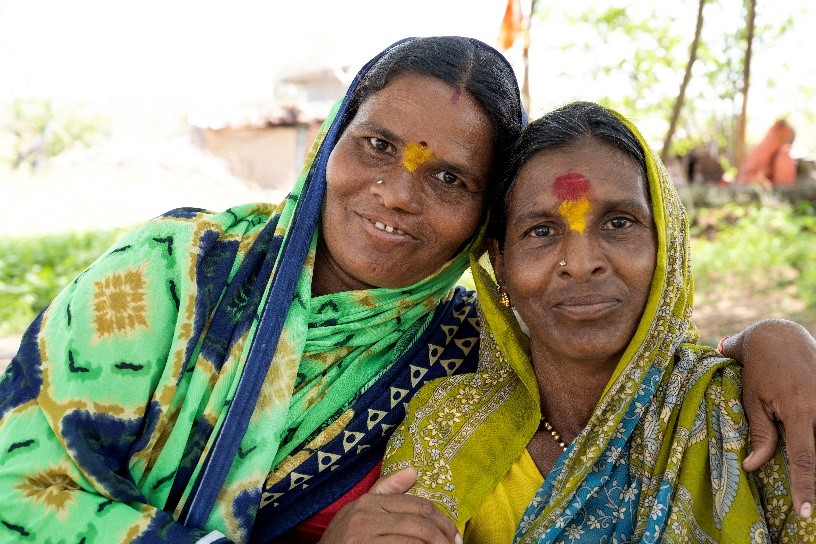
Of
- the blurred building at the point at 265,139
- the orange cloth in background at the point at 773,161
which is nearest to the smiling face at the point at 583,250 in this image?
the orange cloth in background at the point at 773,161

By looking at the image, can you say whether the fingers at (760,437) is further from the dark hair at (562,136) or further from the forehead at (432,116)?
the forehead at (432,116)

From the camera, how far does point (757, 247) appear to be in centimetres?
835

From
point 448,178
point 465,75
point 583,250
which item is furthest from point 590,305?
point 465,75

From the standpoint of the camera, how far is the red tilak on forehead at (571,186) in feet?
6.31

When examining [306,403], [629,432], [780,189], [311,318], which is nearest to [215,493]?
Answer: [306,403]

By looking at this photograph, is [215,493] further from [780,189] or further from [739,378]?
[780,189]

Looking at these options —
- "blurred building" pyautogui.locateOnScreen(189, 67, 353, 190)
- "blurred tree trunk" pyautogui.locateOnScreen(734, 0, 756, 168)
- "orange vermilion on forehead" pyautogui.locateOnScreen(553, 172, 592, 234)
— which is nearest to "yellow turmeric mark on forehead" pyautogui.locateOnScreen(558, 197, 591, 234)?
"orange vermilion on forehead" pyautogui.locateOnScreen(553, 172, 592, 234)

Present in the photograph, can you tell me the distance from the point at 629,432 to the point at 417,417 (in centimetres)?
57

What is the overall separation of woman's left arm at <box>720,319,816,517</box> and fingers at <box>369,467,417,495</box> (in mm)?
769

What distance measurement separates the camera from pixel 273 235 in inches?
85.6

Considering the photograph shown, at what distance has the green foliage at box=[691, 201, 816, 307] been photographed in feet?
24.1

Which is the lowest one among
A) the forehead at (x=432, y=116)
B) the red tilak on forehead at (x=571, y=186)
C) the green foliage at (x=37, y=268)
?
the green foliage at (x=37, y=268)

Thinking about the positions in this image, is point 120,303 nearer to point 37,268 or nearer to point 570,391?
point 570,391

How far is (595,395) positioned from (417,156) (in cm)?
81
